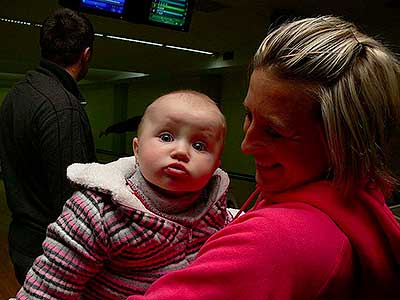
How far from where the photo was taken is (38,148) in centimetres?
175

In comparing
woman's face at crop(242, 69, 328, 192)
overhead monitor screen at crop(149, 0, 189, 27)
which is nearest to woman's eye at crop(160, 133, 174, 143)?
woman's face at crop(242, 69, 328, 192)

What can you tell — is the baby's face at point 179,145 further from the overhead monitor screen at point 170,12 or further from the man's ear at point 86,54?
the overhead monitor screen at point 170,12

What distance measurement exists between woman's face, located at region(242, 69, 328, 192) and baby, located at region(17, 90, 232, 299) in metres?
0.33

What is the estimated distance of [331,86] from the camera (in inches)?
25.1

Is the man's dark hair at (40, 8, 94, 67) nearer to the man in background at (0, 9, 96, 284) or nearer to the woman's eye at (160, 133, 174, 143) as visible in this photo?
the man in background at (0, 9, 96, 284)

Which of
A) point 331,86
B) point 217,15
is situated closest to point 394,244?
point 331,86

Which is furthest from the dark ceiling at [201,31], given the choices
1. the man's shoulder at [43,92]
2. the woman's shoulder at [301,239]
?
the woman's shoulder at [301,239]

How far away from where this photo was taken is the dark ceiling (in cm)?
575

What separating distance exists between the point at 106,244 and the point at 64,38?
1.26 meters

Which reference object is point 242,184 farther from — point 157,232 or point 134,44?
point 157,232

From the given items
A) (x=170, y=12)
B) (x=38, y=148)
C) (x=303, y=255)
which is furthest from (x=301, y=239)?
(x=170, y=12)

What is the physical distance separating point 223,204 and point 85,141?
82 cm

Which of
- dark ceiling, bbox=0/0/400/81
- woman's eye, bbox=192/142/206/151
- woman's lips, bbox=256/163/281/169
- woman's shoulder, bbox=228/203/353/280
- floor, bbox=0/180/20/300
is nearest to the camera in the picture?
woman's shoulder, bbox=228/203/353/280

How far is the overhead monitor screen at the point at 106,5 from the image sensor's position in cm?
387
